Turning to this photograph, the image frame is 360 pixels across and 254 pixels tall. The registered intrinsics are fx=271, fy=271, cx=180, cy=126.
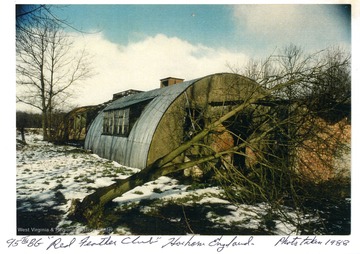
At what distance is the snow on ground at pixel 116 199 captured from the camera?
5.59 meters

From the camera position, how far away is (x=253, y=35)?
7586 mm

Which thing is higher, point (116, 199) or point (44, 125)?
point (44, 125)

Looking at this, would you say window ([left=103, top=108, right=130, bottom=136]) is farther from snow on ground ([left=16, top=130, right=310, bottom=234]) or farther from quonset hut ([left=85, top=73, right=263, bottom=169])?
snow on ground ([left=16, top=130, right=310, bottom=234])

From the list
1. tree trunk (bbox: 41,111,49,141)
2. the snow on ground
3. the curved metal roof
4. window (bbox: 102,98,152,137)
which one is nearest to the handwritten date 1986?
the snow on ground

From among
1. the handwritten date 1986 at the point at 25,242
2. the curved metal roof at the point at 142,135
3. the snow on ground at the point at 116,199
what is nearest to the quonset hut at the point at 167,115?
the curved metal roof at the point at 142,135

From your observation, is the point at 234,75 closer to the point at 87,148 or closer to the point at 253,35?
the point at 253,35

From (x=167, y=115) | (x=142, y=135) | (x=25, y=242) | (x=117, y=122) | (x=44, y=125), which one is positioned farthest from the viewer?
(x=44, y=125)

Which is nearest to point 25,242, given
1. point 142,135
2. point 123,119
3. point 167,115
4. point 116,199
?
point 116,199

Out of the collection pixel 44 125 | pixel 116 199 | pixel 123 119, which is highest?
pixel 123 119

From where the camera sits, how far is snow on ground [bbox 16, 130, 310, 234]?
18.4ft

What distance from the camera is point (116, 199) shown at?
6.53 meters

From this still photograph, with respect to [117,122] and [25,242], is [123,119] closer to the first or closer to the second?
[117,122]

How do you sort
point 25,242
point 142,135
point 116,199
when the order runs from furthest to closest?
1. point 142,135
2. point 116,199
3. point 25,242
